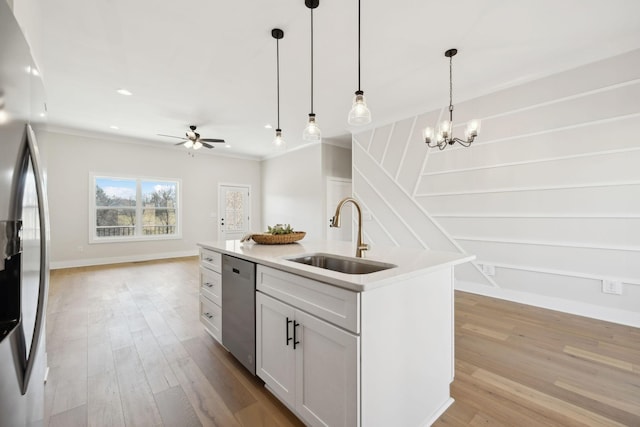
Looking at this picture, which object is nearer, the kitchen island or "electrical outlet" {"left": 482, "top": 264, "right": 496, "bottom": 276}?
the kitchen island

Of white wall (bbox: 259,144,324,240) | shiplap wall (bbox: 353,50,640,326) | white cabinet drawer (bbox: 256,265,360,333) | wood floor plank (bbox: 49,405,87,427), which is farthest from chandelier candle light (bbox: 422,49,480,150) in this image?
wood floor plank (bbox: 49,405,87,427)

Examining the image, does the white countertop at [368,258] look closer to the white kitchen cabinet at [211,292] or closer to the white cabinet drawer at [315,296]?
the white cabinet drawer at [315,296]

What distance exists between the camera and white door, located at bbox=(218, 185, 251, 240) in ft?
24.1

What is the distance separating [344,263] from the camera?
1.72 m

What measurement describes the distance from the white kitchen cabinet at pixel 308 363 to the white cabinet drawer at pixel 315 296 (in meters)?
0.04

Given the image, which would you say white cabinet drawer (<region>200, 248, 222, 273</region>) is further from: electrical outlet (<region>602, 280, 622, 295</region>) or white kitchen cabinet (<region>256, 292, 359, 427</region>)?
electrical outlet (<region>602, 280, 622, 295</region>)

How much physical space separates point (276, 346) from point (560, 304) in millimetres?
3372

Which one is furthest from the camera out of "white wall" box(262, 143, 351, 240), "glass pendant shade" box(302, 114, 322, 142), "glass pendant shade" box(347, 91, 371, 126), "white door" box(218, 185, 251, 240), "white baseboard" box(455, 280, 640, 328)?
"white door" box(218, 185, 251, 240)

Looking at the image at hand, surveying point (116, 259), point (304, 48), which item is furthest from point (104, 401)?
point (116, 259)

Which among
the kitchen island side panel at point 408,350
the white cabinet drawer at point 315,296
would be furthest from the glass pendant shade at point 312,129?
the kitchen island side panel at point 408,350

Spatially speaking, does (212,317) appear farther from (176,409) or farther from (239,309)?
(176,409)

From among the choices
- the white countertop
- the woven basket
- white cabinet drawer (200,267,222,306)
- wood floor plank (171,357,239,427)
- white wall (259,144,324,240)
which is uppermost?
white wall (259,144,324,240)

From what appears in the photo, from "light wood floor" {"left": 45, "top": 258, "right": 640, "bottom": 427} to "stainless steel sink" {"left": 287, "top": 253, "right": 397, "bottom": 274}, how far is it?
2.85ft

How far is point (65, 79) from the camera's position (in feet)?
10.9
